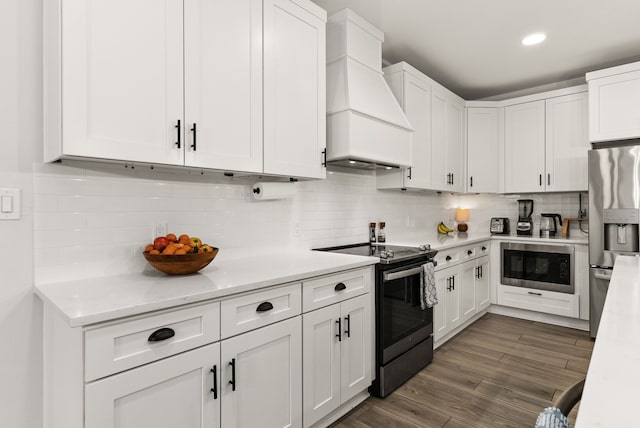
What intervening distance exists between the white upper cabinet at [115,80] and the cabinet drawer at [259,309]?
713mm

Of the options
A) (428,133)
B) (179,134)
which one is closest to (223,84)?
(179,134)

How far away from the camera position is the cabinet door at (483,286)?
157 inches

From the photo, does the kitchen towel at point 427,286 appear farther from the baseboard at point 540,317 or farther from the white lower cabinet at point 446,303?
the baseboard at point 540,317

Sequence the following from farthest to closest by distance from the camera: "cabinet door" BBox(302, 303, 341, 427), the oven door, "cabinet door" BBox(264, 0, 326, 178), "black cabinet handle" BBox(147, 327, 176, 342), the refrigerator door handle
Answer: the refrigerator door handle, the oven door, "cabinet door" BBox(264, 0, 326, 178), "cabinet door" BBox(302, 303, 341, 427), "black cabinet handle" BBox(147, 327, 176, 342)

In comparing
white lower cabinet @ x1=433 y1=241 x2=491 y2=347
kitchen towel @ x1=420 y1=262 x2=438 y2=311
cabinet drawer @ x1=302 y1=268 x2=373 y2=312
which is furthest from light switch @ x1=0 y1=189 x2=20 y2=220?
white lower cabinet @ x1=433 y1=241 x2=491 y2=347

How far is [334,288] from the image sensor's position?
2.09 m

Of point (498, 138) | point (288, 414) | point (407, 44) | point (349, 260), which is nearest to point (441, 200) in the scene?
point (498, 138)

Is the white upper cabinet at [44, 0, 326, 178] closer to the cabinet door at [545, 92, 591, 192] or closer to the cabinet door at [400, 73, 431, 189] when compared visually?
the cabinet door at [400, 73, 431, 189]

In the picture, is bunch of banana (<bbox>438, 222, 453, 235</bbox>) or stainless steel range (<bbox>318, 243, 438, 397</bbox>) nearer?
stainless steel range (<bbox>318, 243, 438, 397</bbox>)

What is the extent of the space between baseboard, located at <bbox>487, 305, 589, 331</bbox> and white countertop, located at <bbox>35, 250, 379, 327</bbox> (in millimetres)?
2972

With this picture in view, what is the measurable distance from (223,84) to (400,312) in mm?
1866

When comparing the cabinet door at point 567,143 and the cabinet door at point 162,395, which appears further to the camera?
the cabinet door at point 567,143

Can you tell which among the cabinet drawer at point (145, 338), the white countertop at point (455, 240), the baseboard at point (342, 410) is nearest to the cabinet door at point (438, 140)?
the white countertop at point (455, 240)

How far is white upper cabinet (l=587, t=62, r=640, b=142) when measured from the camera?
339 cm
